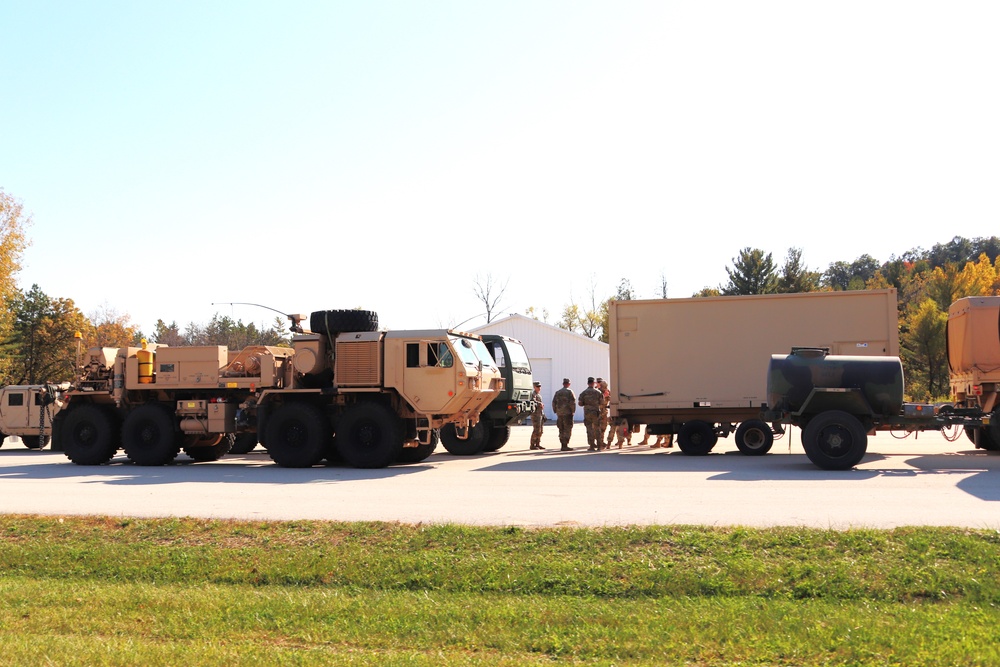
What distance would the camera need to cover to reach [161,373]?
67.6ft

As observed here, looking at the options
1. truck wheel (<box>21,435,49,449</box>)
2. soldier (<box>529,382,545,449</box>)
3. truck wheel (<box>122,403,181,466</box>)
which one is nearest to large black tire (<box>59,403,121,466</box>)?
truck wheel (<box>122,403,181,466</box>)

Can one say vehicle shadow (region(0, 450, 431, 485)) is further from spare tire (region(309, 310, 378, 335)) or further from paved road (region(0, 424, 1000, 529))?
spare tire (region(309, 310, 378, 335))

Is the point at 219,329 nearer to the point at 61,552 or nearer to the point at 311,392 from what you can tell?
the point at 311,392

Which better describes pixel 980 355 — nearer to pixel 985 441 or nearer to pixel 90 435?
pixel 985 441

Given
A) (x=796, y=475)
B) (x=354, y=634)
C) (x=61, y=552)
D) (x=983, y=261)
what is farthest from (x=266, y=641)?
(x=983, y=261)

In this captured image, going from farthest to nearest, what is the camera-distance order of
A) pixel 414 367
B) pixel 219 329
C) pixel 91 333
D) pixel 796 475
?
pixel 219 329 → pixel 91 333 → pixel 414 367 → pixel 796 475

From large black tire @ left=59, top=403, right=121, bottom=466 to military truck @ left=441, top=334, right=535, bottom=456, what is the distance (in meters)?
7.28

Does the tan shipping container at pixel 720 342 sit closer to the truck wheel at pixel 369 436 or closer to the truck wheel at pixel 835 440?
the truck wheel at pixel 835 440

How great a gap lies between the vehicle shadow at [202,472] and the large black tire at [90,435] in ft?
0.85

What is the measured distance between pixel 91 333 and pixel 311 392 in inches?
1902

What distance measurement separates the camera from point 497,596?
A: 26.2 feet

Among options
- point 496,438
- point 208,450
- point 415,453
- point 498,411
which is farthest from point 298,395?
point 496,438

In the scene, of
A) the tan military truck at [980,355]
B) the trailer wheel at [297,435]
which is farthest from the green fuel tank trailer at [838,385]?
the trailer wheel at [297,435]

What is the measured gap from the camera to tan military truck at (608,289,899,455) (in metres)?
21.1
